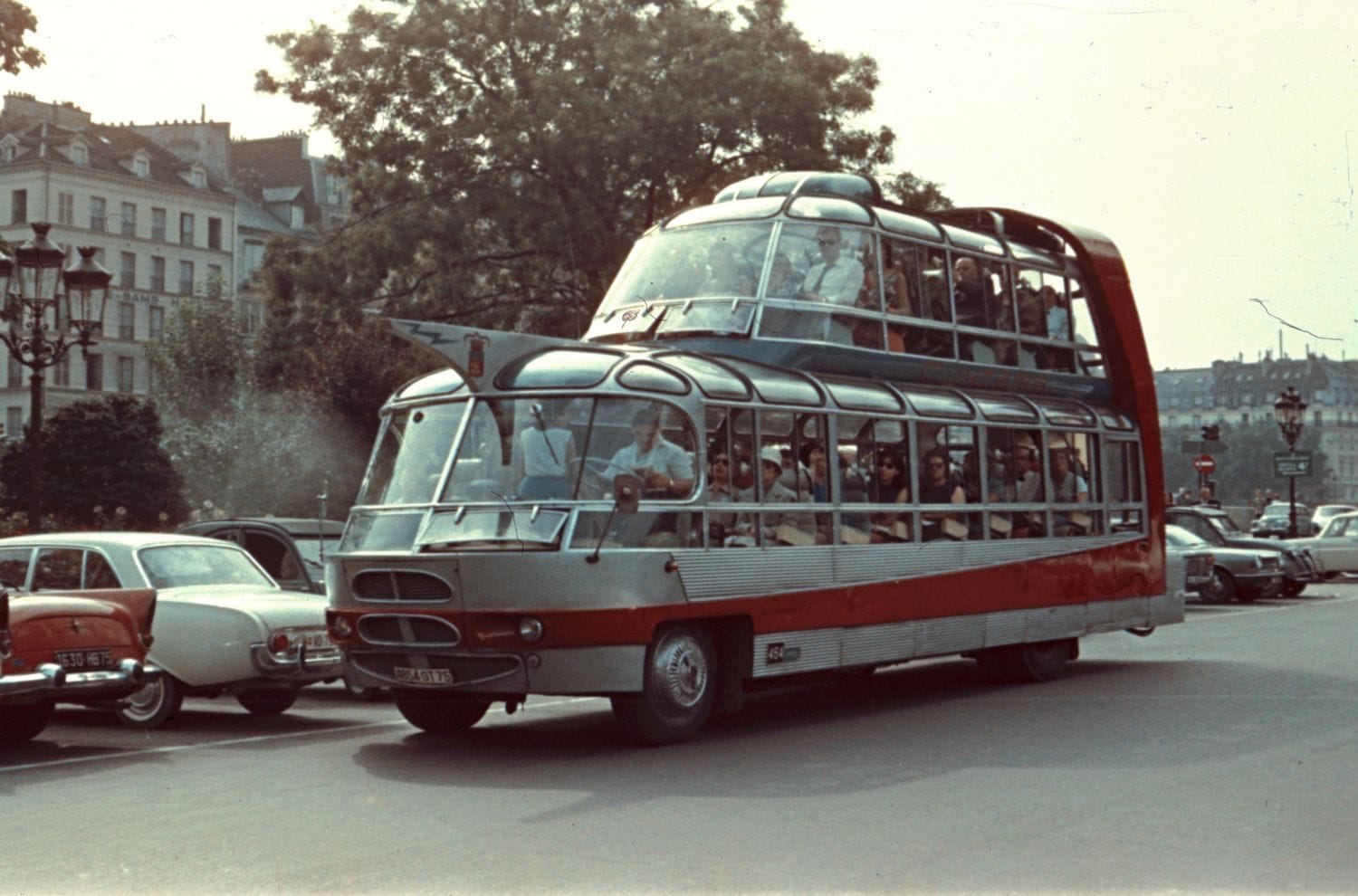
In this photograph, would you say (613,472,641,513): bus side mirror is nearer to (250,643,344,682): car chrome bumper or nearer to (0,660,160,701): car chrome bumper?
(250,643,344,682): car chrome bumper

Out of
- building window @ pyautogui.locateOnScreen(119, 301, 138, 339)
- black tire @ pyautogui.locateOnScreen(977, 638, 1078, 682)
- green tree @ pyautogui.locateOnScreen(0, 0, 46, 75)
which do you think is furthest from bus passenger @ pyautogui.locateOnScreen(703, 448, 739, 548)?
building window @ pyautogui.locateOnScreen(119, 301, 138, 339)

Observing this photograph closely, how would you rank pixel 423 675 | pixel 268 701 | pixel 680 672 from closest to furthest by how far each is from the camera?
1. pixel 423 675
2. pixel 680 672
3. pixel 268 701

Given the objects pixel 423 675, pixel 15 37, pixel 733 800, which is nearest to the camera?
pixel 733 800

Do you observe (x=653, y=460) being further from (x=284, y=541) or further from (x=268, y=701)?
(x=284, y=541)

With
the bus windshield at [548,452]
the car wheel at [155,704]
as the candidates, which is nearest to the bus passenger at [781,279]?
the bus windshield at [548,452]

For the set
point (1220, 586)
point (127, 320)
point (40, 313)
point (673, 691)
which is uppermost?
point (127, 320)

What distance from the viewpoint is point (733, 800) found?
9.98 m

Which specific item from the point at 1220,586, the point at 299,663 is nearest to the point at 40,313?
the point at 299,663

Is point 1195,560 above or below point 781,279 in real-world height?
below

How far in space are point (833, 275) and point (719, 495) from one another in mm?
3279

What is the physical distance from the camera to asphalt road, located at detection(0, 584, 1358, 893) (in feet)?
26.0

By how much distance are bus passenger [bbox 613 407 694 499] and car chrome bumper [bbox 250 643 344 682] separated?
3087 mm

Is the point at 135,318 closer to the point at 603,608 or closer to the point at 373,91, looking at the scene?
the point at 373,91

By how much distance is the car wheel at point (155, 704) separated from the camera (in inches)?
569
